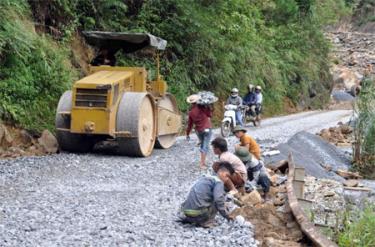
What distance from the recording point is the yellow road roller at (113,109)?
12.6 metres

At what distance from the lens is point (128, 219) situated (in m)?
7.96

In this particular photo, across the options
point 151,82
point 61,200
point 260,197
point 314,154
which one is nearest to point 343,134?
point 314,154

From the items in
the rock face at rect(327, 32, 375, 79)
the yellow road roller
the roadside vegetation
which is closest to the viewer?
the yellow road roller

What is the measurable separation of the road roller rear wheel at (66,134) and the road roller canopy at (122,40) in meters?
1.52

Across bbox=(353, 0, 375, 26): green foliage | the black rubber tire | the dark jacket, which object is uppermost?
bbox=(353, 0, 375, 26): green foliage

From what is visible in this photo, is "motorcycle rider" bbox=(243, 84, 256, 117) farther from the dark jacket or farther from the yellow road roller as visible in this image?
the dark jacket

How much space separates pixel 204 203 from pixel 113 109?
5.15 meters

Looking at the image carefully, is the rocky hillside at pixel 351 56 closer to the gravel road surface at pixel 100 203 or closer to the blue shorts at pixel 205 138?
the blue shorts at pixel 205 138

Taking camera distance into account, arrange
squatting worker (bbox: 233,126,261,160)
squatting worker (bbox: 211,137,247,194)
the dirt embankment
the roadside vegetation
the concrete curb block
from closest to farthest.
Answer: the concrete curb block
the dirt embankment
squatting worker (bbox: 211,137,247,194)
squatting worker (bbox: 233,126,261,160)
the roadside vegetation

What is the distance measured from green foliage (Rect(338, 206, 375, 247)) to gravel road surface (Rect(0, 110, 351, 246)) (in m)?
1.22

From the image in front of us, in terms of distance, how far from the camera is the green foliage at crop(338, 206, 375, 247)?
7.86 m

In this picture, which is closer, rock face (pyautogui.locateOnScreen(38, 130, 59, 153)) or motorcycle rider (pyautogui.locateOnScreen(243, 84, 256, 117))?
rock face (pyautogui.locateOnScreen(38, 130, 59, 153))

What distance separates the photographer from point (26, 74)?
14383 mm

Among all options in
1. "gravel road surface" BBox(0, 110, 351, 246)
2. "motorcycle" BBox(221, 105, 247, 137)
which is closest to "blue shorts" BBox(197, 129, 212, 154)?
"gravel road surface" BBox(0, 110, 351, 246)
